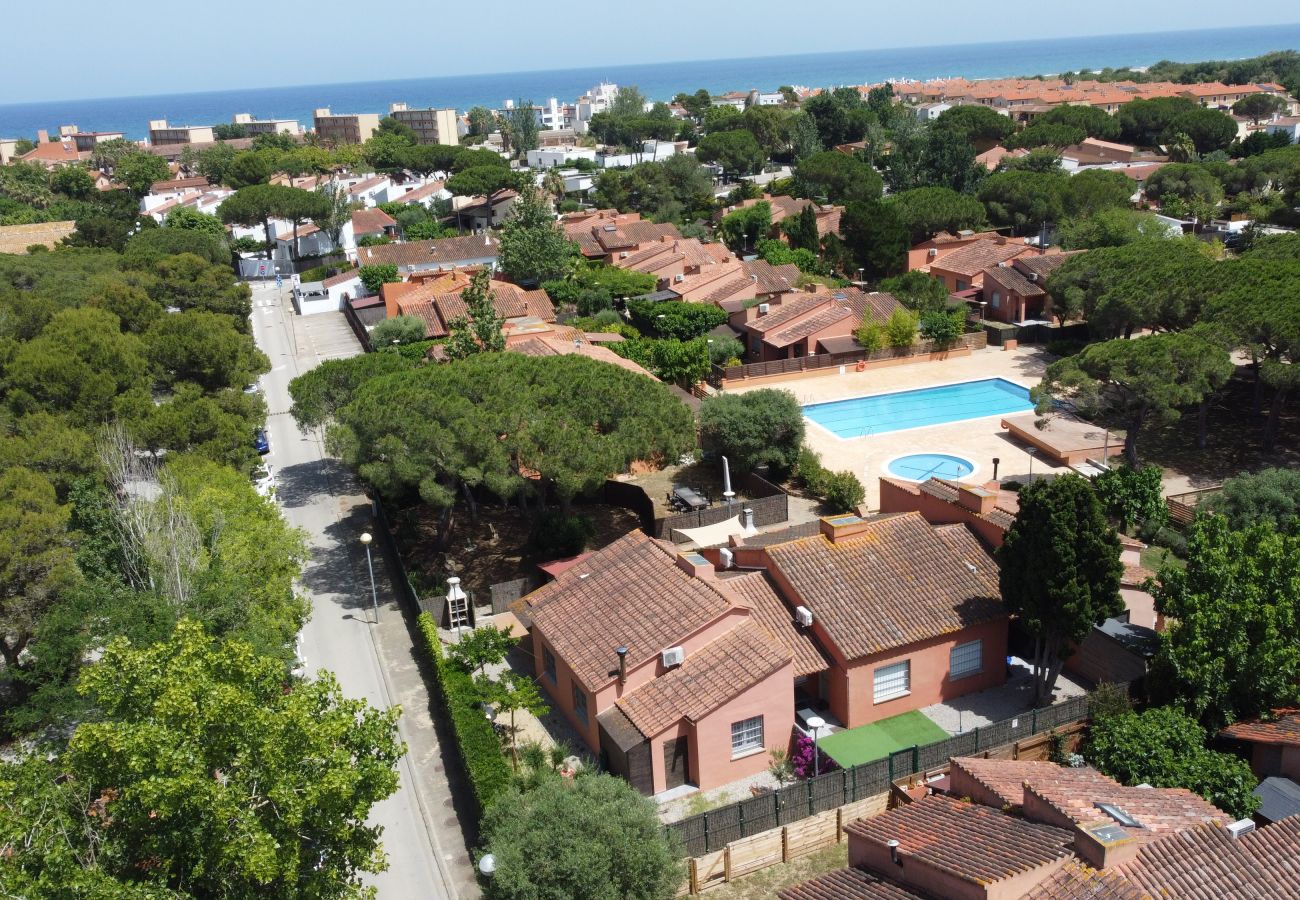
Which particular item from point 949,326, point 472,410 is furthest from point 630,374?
point 949,326

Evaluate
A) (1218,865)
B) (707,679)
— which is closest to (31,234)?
(707,679)

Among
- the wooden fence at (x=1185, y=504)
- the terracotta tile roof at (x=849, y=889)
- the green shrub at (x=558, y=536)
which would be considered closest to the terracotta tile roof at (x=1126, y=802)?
the terracotta tile roof at (x=849, y=889)

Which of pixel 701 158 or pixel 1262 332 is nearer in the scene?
pixel 1262 332

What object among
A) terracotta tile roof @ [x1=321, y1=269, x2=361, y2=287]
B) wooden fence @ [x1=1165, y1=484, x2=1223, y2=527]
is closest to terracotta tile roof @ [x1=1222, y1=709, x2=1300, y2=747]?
wooden fence @ [x1=1165, y1=484, x2=1223, y2=527]

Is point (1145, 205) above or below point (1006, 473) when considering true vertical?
above

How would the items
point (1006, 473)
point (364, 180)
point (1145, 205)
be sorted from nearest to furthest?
point (1006, 473) < point (1145, 205) < point (364, 180)

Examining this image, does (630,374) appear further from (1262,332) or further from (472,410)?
(1262,332)

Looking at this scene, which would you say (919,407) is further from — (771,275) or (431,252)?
(431,252)

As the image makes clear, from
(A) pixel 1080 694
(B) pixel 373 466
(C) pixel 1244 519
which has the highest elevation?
(B) pixel 373 466
